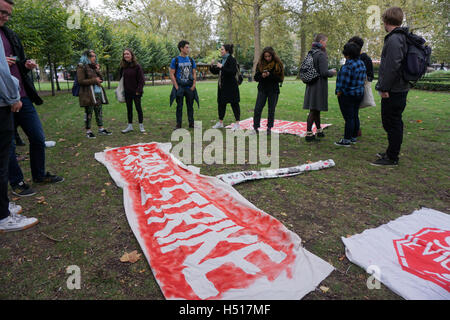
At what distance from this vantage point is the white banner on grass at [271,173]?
13.5 ft

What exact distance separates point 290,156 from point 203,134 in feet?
8.48

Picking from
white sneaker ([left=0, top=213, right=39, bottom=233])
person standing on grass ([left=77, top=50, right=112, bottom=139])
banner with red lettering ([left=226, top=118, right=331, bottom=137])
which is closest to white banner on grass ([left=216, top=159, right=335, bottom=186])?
banner with red lettering ([left=226, top=118, right=331, bottom=137])

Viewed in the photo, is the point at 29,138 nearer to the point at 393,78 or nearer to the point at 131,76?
the point at 131,76

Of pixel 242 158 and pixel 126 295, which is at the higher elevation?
pixel 242 158

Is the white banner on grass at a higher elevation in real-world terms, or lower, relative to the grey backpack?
lower

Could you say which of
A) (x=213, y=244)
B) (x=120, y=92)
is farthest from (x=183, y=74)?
(x=213, y=244)

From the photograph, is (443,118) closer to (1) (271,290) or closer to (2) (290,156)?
(2) (290,156)

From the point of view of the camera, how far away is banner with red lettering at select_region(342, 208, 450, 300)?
82.5 inches

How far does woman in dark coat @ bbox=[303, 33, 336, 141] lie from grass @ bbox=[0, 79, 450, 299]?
76 centimetres

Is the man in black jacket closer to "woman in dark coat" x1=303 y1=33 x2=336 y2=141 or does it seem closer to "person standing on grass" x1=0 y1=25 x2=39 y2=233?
"person standing on grass" x1=0 y1=25 x2=39 y2=233

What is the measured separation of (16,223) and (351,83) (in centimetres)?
573

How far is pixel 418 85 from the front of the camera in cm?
1980
